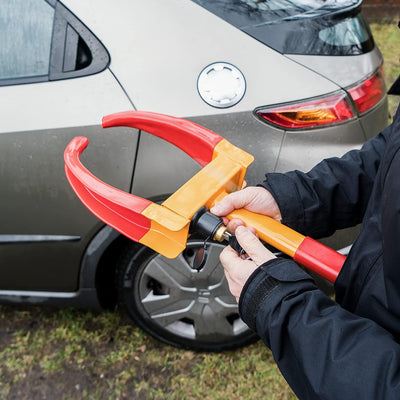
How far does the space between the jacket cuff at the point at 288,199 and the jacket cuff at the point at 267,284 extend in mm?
311

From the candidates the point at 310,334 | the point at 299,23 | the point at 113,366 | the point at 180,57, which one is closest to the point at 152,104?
the point at 180,57

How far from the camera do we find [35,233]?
1.80 meters

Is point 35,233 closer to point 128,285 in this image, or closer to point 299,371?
point 128,285

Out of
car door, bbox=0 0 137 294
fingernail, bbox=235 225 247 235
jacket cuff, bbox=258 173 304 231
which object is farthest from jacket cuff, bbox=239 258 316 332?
car door, bbox=0 0 137 294

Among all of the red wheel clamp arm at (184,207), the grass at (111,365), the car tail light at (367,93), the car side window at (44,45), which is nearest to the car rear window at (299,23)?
the car tail light at (367,93)

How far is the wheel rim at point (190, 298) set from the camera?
6.05ft

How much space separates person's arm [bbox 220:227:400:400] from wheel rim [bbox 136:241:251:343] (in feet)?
2.49

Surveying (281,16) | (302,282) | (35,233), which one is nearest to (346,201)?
(302,282)

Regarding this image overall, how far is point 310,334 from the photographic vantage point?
0.89 m

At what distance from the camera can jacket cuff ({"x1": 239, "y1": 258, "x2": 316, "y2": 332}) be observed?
0.97m

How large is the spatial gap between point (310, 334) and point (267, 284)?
0.15m

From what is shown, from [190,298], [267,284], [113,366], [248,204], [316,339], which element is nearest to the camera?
[316,339]

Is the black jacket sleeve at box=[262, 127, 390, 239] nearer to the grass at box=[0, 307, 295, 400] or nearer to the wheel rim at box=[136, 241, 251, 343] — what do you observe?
the wheel rim at box=[136, 241, 251, 343]

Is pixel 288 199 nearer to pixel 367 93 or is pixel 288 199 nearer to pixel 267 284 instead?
pixel 267 284
